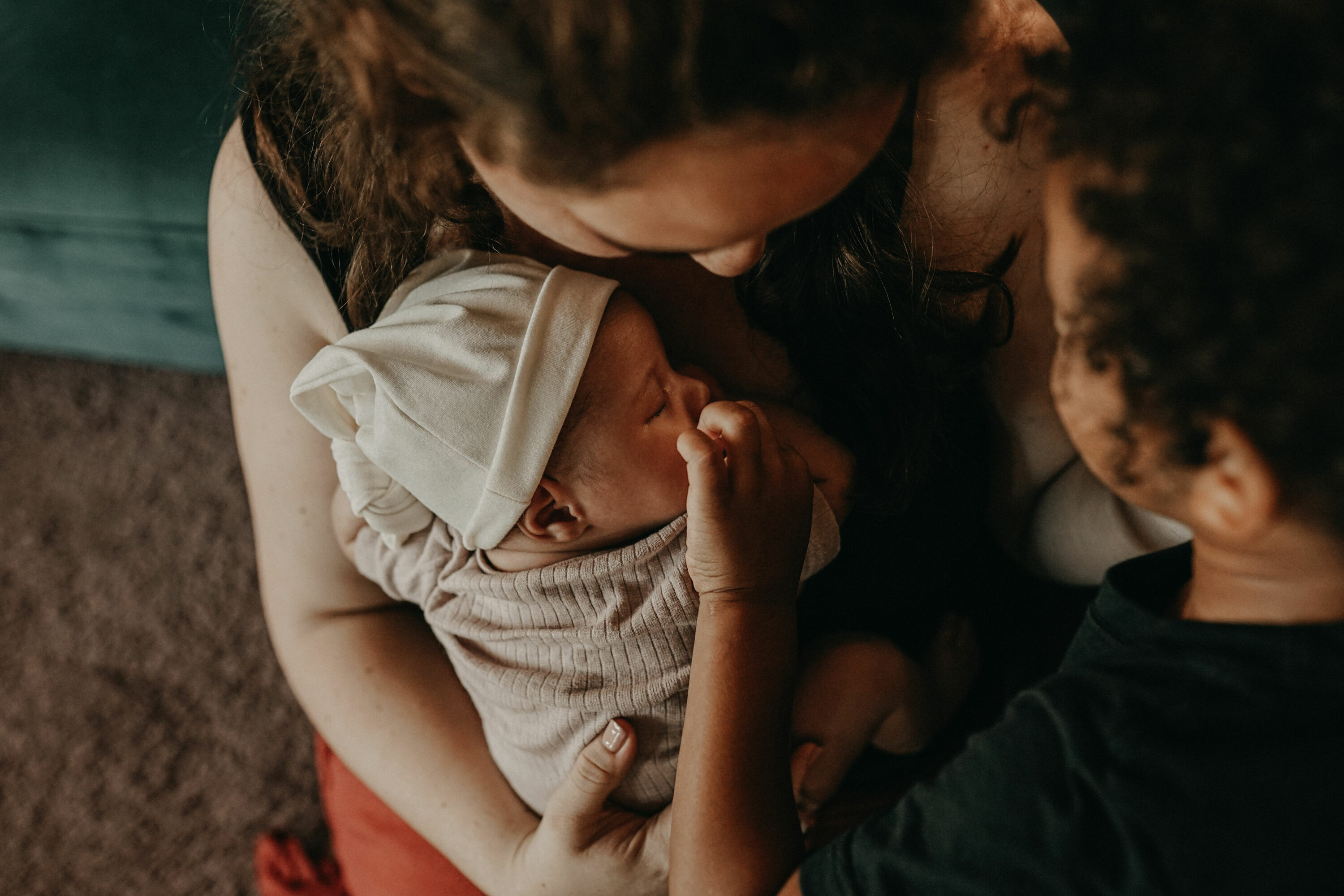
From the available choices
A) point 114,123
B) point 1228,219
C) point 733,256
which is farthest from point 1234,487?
point 114,123

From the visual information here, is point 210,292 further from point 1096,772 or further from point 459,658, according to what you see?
point 1096,772

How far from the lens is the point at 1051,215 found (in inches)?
23.3

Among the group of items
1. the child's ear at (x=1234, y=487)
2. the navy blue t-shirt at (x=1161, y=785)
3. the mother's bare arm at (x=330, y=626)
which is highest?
the child's ear at (x=1234, y=487)

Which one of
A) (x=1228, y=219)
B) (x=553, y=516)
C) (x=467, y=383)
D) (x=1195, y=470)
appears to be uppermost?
(x=1228, y=219)

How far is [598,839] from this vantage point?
0.91 meters

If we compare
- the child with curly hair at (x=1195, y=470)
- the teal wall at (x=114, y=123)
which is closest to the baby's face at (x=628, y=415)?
the child with curly hair at (x=1195, y=470)

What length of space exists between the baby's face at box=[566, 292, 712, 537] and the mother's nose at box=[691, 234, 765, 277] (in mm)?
186

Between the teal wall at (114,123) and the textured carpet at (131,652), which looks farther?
the textured carpet at (131,652)

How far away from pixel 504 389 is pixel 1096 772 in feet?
1.80

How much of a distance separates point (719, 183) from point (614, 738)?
0.56m

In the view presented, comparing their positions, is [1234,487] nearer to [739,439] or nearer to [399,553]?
[739,439]

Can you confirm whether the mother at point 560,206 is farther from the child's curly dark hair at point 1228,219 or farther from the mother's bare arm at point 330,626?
the child's curly dark hair at point 1228,219

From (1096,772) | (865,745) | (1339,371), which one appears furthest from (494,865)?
(1339,371)

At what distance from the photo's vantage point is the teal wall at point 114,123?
49.1 inches
